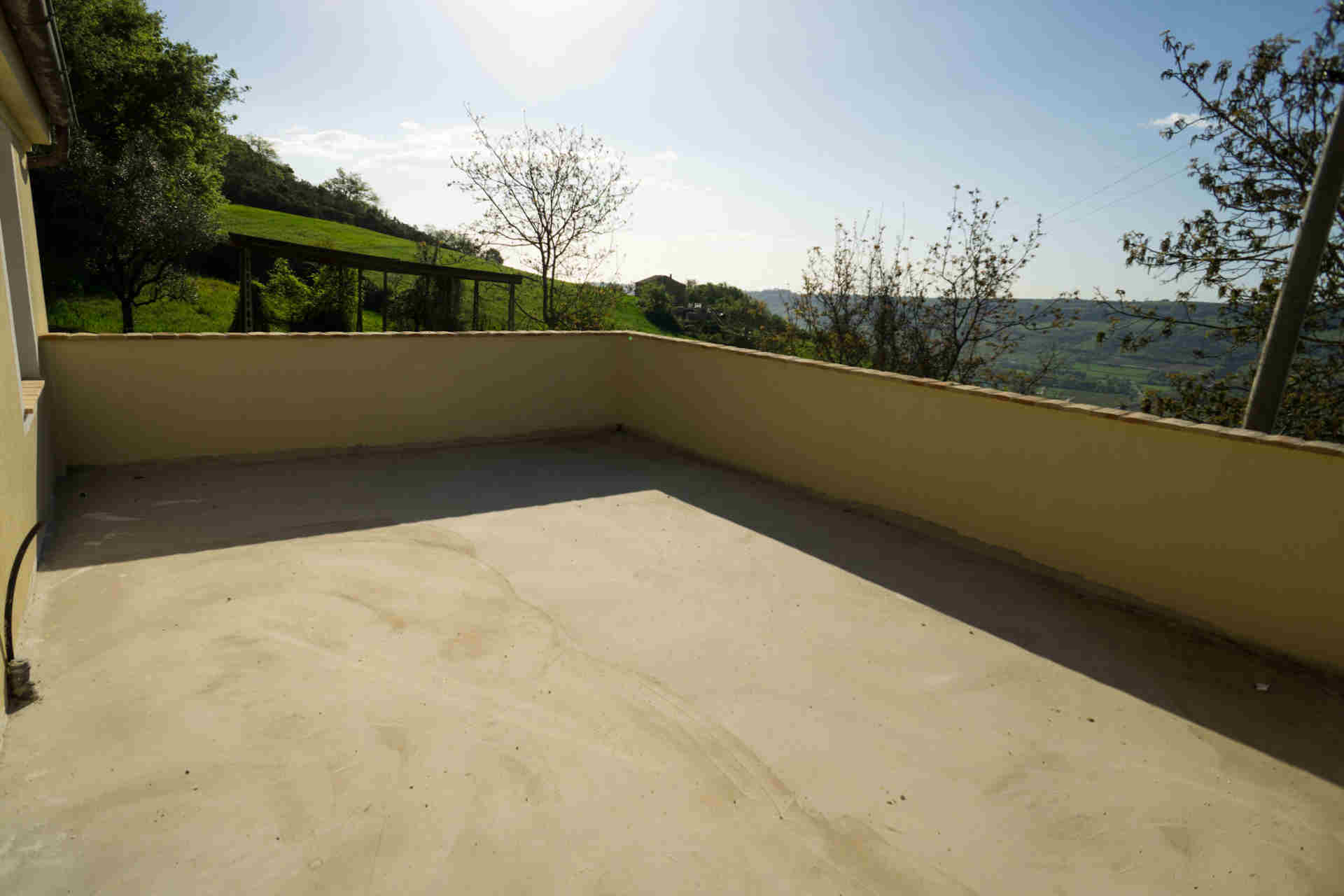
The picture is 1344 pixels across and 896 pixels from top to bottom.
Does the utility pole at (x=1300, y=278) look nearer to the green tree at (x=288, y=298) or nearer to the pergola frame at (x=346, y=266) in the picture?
the pergola frame at (x=346, y=266)

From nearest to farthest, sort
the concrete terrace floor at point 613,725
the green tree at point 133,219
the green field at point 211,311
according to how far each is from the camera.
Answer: the concrete terrace floor at point 613,725 → the green tree at point 133,219 → the green field at point 211,311

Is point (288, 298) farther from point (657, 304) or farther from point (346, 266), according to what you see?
point (657, 304)

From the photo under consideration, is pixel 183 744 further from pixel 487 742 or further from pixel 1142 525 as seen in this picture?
pixel 1142 525

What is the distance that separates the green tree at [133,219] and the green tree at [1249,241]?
1831 cm

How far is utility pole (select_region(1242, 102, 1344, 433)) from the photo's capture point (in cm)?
499

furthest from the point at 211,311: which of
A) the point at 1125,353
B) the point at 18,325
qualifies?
the point at 1125,353

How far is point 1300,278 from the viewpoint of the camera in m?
5.02

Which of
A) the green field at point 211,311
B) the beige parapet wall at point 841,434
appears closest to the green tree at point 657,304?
the green field at point 211,311

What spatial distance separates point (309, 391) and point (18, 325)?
2.07 m

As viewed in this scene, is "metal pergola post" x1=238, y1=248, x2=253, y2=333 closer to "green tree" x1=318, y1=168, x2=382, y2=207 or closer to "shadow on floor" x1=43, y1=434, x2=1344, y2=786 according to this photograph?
"shadow on floor" x1=43, y1=434, x2=1344, y2=786

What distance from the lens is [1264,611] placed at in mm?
4090

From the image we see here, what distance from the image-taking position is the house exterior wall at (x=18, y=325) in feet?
11.2

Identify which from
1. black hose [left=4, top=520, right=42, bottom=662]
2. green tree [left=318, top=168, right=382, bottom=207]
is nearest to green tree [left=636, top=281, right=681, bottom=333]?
black hose [left=4, top=520, right=42, bottom=662]

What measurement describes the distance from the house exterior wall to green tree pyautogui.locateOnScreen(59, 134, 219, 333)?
11830 mm
